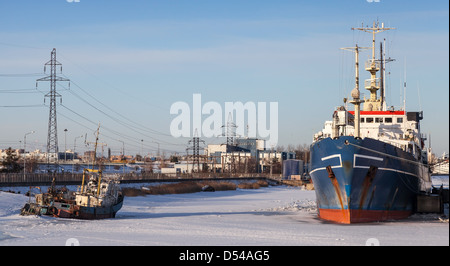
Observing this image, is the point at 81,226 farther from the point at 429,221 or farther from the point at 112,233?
the point at 429,221

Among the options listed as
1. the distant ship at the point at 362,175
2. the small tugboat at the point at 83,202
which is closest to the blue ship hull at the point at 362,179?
the distant ship at the point at 362,175

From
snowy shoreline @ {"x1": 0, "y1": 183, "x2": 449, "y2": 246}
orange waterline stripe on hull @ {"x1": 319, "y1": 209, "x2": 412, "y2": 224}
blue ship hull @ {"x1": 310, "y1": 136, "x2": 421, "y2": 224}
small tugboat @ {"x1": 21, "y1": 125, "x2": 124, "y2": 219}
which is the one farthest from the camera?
small tugboat @ {"x1": 21, "y1": 125, "x2": 124, "y2": 219}

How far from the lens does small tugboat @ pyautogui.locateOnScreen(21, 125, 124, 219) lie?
4400 cm

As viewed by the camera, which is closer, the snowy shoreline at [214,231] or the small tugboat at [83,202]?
the snowy shoreline at [214,231]

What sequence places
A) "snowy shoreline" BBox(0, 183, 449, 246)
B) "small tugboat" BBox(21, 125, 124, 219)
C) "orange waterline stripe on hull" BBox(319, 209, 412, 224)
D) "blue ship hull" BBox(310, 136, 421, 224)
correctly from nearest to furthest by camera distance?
"snowy shoreline" BBox(0, 183, 449, 246) < "blue ship hull" BBox(310, 136, 421, 224) < "orange waterline stripe on hull" BBox(319, 209, 412, 224) < "small tugboat" BBox(21, 125, 124, 219)

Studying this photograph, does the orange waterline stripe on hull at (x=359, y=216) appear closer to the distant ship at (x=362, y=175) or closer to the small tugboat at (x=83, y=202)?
the distant ship at (x=362, y=175)

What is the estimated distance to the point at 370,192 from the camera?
4147 centimetres

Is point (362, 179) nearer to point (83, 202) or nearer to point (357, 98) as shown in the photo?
point (357, 98)

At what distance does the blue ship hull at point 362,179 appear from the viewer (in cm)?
4094

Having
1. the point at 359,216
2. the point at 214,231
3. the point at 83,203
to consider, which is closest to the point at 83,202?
the point at 83,203

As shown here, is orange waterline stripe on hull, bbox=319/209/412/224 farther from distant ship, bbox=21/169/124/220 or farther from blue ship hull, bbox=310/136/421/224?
distant ship, bbox=21/169/124/220

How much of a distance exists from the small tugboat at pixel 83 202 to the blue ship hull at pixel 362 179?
16.1 meters

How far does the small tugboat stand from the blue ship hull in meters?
16.1

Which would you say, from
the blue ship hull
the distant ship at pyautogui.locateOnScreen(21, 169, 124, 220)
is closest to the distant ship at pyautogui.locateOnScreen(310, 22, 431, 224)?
the blue ship hull
